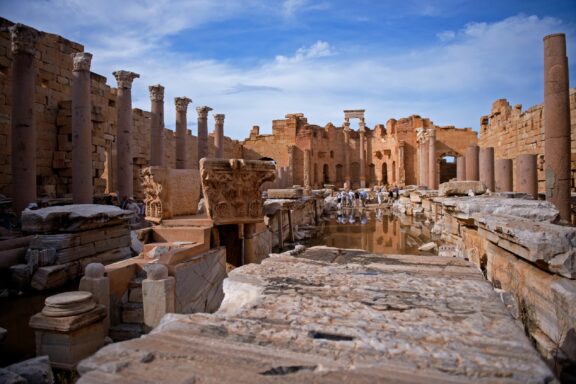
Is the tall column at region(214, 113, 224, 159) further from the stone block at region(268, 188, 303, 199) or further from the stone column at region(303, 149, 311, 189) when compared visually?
the stone column at region(303, 149, 311, 189)

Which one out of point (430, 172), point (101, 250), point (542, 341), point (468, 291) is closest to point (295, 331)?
point (468, 291)

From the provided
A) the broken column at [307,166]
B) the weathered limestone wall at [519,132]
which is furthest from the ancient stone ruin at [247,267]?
the broken column at [307,166]

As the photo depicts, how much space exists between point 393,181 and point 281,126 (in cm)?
1231

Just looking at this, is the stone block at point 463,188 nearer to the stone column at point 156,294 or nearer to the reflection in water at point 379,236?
the reflection in water at point 379,236

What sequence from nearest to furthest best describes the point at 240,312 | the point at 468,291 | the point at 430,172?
the point at 240,312 < the point at 468,291 < the point at 430,172

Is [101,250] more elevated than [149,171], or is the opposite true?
[149,171]

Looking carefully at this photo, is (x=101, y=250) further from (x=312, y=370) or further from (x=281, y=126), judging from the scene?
(x=281, y=126)

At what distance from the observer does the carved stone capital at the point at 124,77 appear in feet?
43.8

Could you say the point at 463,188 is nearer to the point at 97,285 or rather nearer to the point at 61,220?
the point at 97,285

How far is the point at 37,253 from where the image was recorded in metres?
6.63

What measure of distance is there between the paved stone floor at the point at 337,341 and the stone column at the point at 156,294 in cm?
218

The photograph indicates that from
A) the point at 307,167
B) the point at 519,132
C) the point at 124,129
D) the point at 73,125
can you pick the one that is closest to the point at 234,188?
the point at 73,125

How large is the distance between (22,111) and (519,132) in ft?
61.3

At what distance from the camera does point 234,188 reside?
6930mm
